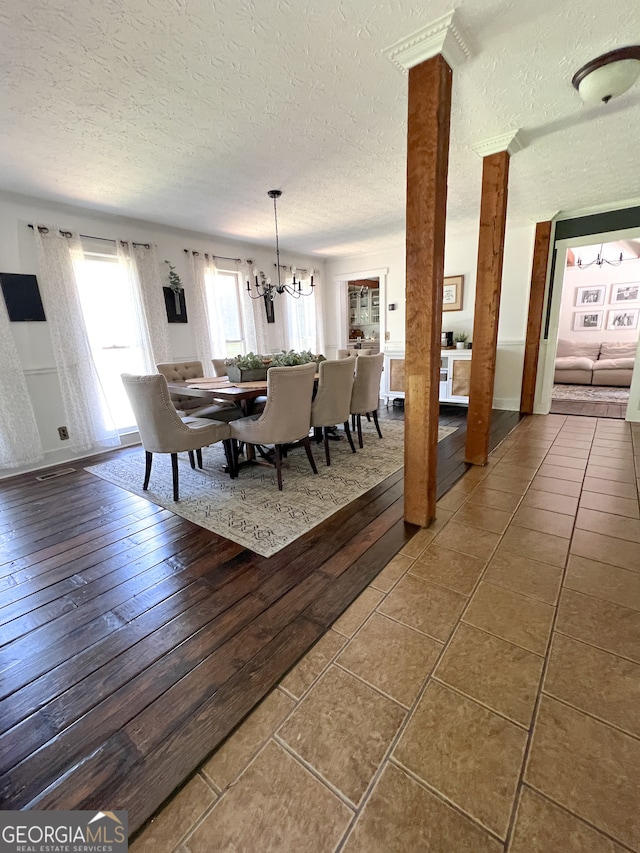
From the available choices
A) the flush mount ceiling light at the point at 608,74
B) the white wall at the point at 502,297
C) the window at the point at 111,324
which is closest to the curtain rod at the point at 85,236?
the window at the point at 111,324

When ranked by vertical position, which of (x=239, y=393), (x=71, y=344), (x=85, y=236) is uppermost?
(x=85, y=236)

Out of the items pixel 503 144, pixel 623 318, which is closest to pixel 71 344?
pixel 503 144

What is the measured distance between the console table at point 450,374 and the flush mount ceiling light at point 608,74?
3200 millimetres

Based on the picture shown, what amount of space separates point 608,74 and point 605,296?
22.2ft

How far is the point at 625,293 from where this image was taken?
6898 mm

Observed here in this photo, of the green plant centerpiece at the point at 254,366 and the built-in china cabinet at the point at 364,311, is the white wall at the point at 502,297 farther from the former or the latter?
the green plant centerpiece at the point at 254,366

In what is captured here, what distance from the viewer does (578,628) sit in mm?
1445

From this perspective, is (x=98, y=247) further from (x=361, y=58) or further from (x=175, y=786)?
(x=175, y=786)

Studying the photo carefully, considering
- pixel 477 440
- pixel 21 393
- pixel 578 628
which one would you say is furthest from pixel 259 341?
pixel 578 628

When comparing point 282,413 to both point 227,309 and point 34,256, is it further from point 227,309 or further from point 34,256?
point 227,309

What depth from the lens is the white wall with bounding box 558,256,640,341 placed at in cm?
684

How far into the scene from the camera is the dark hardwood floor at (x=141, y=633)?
105cm

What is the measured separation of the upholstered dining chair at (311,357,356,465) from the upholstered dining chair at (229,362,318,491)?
20 cm

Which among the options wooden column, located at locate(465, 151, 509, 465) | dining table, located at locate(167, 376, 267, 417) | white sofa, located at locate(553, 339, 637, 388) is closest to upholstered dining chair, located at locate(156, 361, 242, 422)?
dining table, located at locate(167, 376, 267, 417)
